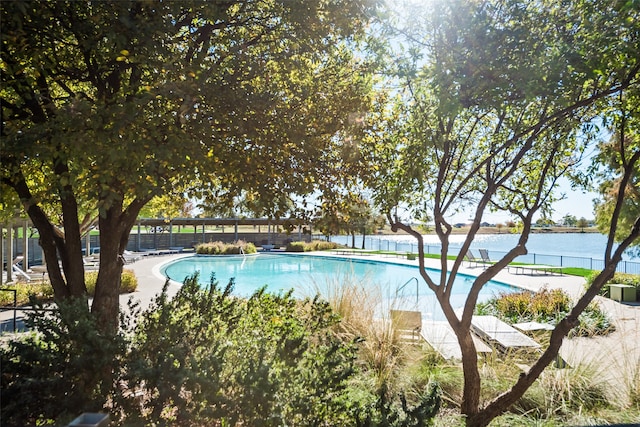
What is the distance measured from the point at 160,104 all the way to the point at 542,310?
7750mm

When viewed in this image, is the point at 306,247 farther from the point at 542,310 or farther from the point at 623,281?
the point at 542,310

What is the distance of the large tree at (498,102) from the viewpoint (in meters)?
2.73

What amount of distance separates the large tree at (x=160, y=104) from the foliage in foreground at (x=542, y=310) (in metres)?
5.87

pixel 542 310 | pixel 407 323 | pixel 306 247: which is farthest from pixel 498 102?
pixel 306 247

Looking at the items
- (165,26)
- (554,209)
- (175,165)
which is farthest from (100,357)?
(554,209)

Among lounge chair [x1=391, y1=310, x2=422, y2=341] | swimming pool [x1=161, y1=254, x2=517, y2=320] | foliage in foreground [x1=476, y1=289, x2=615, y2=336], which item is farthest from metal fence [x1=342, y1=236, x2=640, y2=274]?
lounge chair [x1=391, y1=310, x2=422, y2=341]

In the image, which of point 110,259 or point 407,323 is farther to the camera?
point 407,323

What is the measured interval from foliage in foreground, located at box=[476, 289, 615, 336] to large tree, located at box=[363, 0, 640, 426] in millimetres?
3944

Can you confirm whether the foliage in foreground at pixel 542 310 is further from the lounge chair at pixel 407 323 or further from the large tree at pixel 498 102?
the large tree at pixel 498 102

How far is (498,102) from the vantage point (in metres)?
2.84

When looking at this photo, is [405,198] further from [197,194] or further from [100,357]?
[100,357]

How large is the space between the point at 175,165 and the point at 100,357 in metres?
1.21

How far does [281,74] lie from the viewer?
3.77m

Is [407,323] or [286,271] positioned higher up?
[407,323]
